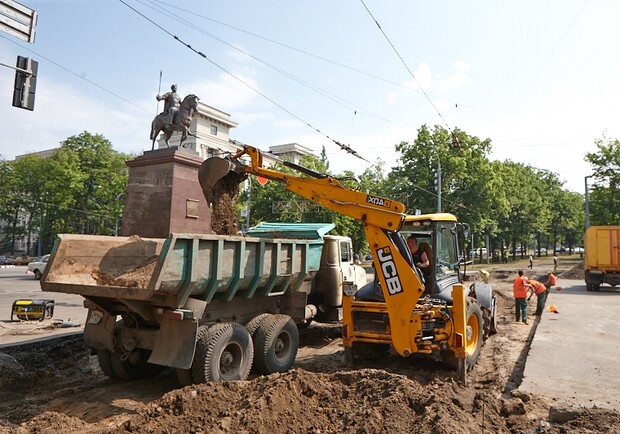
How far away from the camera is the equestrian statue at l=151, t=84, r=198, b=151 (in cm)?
1289

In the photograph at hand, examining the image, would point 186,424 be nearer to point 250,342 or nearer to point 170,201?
point 250,342

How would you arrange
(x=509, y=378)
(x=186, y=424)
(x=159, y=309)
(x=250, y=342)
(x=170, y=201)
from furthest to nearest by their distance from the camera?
(x=170, y=201), (x=509, y=378), (x=250, y=342), (x=159, y=309), (x=186, y=424)

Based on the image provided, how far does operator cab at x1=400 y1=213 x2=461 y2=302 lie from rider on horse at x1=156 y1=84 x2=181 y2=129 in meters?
8.16

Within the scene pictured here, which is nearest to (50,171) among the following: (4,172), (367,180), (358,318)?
(4,172)

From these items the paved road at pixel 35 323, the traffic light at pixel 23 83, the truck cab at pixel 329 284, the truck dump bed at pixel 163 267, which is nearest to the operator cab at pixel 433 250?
the truck dump bed at pixel 163 267

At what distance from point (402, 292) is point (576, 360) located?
3.42 m

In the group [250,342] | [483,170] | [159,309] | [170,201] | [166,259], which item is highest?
[483,170]

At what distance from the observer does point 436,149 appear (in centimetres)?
3791

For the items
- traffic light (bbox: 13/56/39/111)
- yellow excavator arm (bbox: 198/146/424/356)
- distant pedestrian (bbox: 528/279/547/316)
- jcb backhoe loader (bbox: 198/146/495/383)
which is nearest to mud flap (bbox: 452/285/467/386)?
jcb backhoe loader (bbox: 198/146/495/383)

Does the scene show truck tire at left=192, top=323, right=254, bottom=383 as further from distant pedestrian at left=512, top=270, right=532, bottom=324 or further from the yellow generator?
the yellow generator

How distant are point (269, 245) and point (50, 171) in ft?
147

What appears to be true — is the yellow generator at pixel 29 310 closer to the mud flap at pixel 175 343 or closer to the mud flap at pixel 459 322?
the mud flap at pixel 175 343

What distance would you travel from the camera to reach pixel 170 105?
13.0 metres

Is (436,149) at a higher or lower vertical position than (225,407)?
higher
